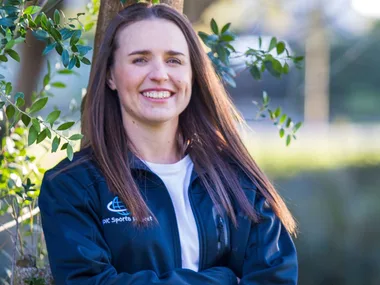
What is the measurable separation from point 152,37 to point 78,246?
3.03ft

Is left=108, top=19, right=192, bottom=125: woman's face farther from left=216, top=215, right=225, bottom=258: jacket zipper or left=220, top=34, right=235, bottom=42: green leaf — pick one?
left=220, top=34, right=235, bottom=42: green leaf

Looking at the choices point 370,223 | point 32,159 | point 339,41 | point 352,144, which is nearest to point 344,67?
point 339,41

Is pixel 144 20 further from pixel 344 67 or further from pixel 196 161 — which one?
pixel 344 67

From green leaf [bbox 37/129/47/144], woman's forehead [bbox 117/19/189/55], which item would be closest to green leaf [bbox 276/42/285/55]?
woman's forehead [bbox 117/19/189/55]

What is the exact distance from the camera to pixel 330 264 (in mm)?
6598

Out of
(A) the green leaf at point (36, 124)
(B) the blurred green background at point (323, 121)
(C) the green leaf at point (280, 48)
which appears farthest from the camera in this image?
(B) the blurred green background at point (323, 121)

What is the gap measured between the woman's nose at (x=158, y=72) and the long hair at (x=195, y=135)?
0.21m

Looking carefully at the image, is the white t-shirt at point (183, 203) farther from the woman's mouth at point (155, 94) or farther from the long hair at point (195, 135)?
the woman's mouth at point (155, 94)

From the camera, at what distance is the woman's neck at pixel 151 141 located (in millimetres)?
3354

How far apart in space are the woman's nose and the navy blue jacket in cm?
33

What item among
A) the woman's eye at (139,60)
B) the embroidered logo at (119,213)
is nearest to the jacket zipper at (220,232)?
the embroidered logo at (119,213)

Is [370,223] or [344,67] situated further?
[344,67]

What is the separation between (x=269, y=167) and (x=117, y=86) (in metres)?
4.17

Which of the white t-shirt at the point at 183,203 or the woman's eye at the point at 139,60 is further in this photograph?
the woman's eye at the point at 139,60
